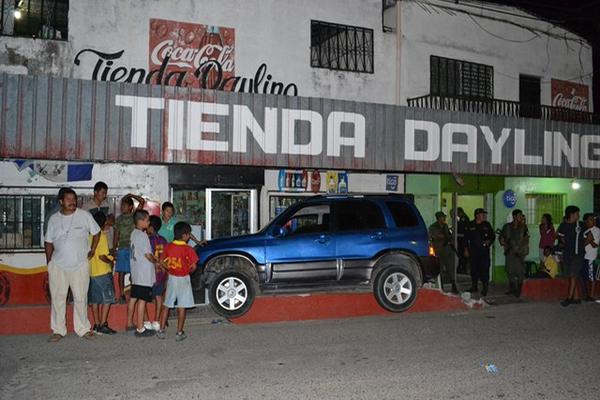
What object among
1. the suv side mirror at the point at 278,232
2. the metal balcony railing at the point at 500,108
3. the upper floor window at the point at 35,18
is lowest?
the suv side mirror at the point at 278,232

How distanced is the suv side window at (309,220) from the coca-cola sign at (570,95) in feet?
39.4

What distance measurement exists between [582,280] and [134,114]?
32.5 feet

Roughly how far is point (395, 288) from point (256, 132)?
4.03m

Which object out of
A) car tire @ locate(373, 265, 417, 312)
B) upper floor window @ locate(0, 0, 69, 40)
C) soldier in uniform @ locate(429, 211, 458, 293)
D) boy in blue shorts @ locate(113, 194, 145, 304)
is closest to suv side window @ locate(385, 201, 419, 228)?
car tire @ locate(373, 265, 417, 312)

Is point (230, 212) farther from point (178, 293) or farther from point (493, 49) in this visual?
point (493, 49)

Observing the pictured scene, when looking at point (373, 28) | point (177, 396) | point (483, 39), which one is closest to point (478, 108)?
point (483, 39)

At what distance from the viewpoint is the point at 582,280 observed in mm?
11977

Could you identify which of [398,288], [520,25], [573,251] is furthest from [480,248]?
[520,25]

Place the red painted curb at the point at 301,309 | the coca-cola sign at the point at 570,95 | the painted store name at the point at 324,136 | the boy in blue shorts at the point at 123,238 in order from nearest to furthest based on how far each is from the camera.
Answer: the red painted curb at the point at 301,309 < the boy in blue shorts at the point at 123,238 < the painted store name at the point at 324,136 < the coca-cola sign at the point at 570,95

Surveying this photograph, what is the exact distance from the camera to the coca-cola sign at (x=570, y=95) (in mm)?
18453

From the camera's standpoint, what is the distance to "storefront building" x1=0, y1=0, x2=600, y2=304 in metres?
10.2

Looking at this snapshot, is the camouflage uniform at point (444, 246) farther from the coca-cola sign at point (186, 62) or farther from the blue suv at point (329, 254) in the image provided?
the coca-cola sign at point (186, 62)

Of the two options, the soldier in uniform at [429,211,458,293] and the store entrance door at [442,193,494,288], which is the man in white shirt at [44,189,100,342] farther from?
the store entrance door at [442,193,494,288]

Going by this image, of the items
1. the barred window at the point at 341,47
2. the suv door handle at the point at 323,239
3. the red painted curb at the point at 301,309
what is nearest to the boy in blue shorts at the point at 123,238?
the red painted curb at the point at 301,309
